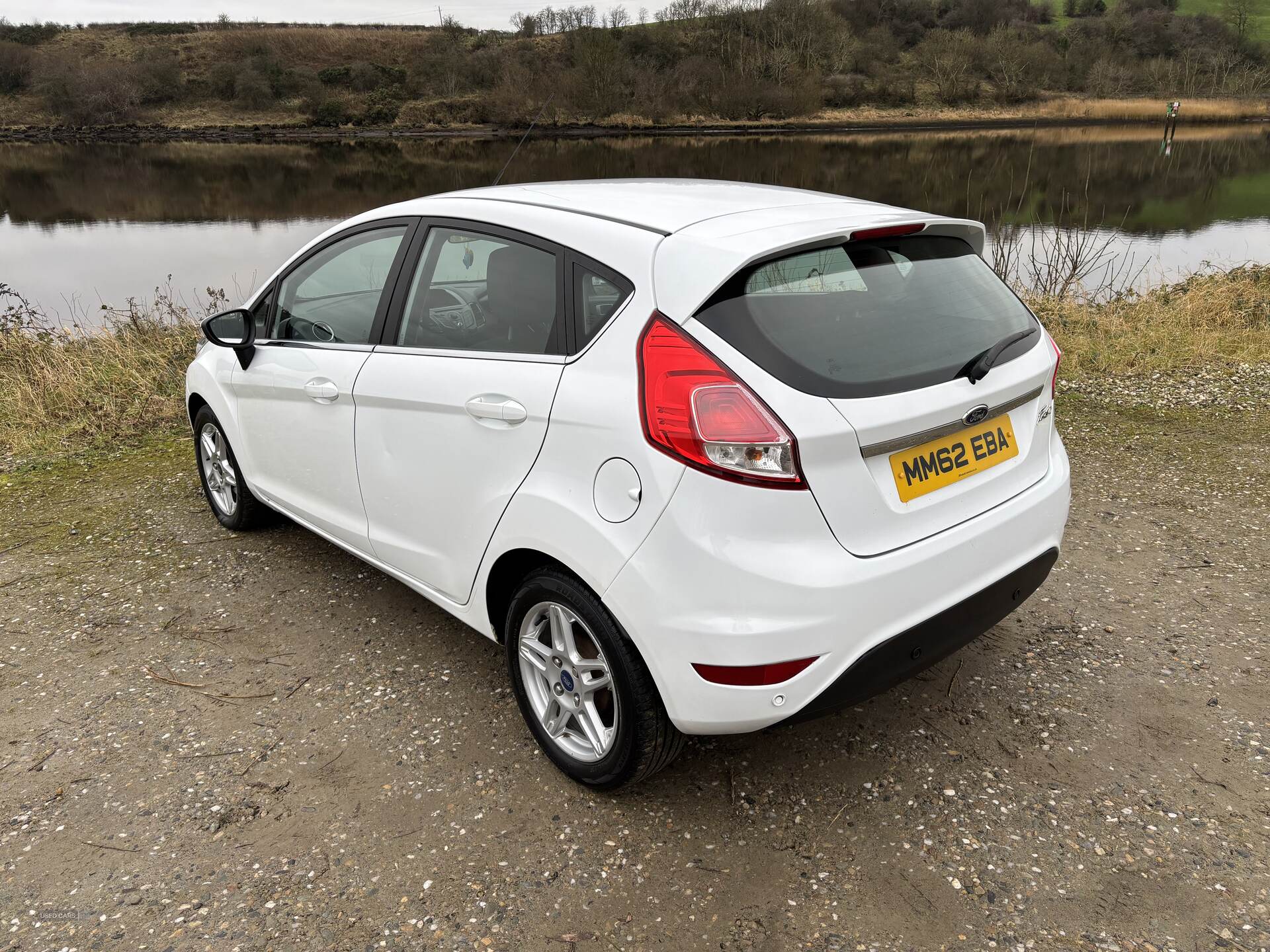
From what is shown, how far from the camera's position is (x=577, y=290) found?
2.36 metres

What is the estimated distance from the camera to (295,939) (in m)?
2.10

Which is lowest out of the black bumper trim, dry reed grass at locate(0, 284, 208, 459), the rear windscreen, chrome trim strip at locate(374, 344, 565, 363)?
dry reed grass at locate(0, 284, 208, 459)

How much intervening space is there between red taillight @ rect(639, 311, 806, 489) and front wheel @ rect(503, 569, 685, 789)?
1.71 ft

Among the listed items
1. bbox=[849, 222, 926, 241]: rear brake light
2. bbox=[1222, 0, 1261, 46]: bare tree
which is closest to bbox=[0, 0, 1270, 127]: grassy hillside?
bbox=[1222, 0, 1261, 46]: bare tree

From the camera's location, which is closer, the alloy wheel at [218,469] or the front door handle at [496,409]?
the front door handle at [496,409]

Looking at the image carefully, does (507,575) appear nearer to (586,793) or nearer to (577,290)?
(586,793)

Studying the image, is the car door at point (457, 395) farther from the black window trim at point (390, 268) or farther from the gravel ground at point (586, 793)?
the gravel ground at point (586, 793)

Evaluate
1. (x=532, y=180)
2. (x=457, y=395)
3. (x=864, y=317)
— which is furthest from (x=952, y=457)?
(x=532, y=180)

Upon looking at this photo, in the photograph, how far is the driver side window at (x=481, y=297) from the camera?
246cm

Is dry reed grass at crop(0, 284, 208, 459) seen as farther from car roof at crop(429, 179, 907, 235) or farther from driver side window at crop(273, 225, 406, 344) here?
car roof at crop(429, 179, 907, 235)

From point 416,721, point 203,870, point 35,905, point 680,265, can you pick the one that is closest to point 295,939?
point 203,870

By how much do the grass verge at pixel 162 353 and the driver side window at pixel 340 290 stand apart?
3560mm

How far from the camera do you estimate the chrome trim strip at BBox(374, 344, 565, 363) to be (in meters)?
2.38

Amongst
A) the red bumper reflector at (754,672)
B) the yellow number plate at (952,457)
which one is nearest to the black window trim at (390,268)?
the red bumper reflector at (754,672)
